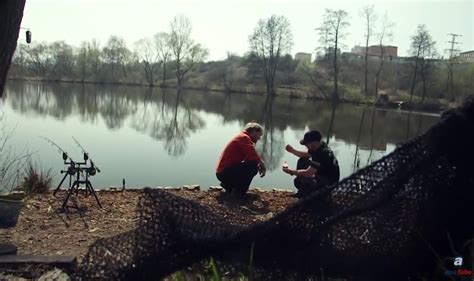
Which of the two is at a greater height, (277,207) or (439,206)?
(439,206)

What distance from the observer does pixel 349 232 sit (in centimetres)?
174

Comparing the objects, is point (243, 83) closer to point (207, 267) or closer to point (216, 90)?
point (216, 90)

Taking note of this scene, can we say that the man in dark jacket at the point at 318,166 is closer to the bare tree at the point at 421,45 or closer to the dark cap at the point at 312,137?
the dark cap at the point at 312,137

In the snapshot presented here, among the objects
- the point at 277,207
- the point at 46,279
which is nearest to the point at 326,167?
the point at 277,207

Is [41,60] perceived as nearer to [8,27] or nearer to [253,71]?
[253,71]

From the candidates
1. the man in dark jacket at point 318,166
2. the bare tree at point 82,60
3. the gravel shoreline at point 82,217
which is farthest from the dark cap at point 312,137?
the bare tree at point 82,60

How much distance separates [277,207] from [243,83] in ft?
241

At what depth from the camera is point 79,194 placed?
733cm

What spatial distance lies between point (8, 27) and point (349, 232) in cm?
254

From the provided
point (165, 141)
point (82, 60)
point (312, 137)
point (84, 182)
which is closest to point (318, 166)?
point (312, 137)

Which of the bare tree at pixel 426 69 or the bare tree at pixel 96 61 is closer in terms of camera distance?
the bare tree at pixel 426 69

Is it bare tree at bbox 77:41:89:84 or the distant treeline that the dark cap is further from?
bare tree at bbox 77:41:89:84

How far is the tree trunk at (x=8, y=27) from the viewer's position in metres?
2.90

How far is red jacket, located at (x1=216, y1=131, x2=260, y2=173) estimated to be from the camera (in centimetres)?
711
